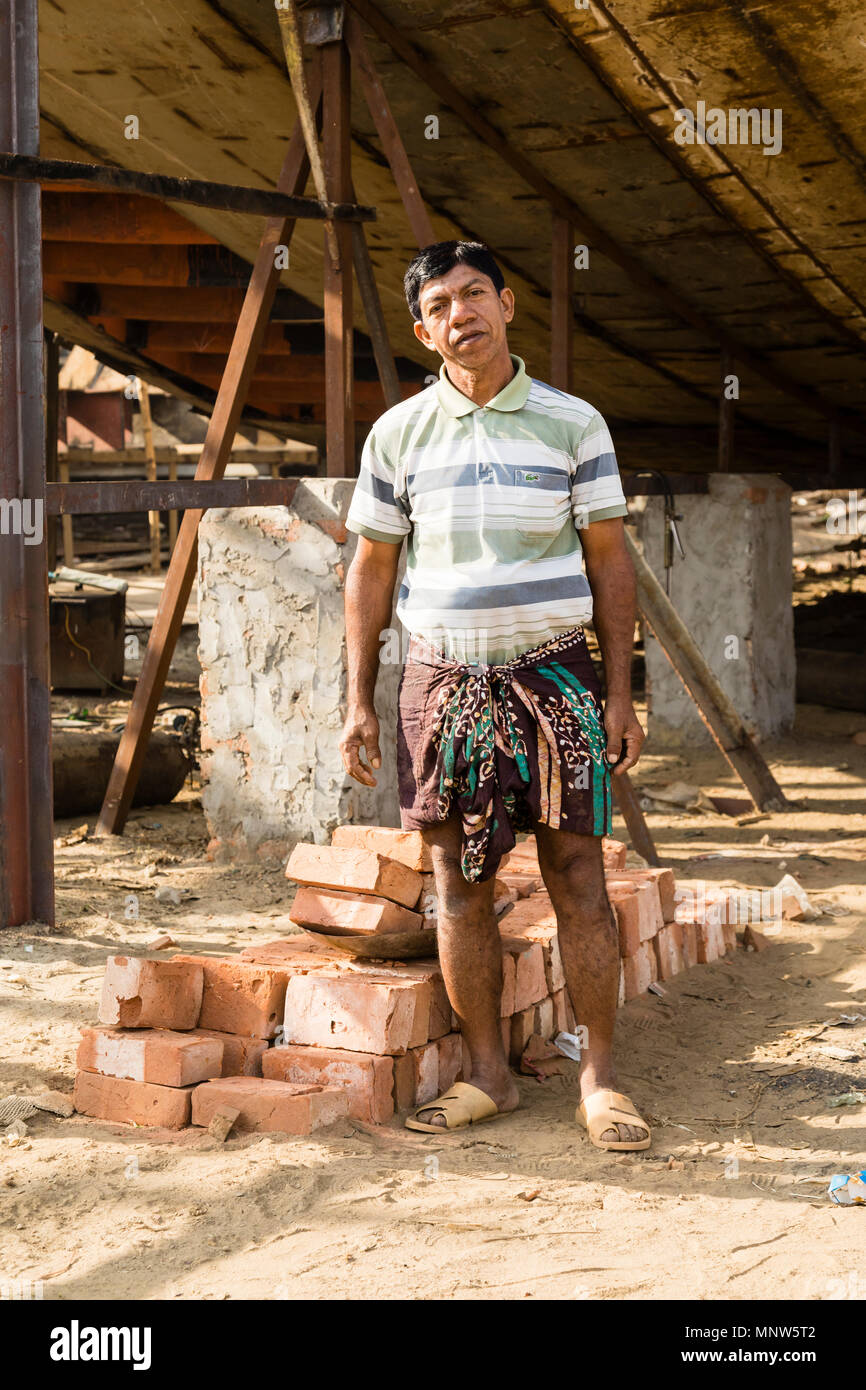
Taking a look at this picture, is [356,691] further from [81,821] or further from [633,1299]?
[81,821]

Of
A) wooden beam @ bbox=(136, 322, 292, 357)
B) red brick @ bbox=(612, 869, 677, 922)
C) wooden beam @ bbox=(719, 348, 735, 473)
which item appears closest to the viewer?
red brick @ bbox=(612, 869, 677, 922)

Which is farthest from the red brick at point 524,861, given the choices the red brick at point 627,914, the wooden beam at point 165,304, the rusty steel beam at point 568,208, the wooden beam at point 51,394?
the wooden beam at point 51,394

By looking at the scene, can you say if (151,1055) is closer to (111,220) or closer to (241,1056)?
(241,1056)

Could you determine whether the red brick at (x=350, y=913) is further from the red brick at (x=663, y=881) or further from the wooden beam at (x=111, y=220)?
the wooden beam at (x=111, y=220)

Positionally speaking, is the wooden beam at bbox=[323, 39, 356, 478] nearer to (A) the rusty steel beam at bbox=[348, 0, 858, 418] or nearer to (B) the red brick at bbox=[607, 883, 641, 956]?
(A) the rusty steel beam at bbox=[348, 0, 858, 418]

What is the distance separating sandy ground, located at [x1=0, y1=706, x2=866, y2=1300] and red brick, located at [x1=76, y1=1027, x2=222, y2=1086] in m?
0.12

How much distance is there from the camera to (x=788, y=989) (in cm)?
427

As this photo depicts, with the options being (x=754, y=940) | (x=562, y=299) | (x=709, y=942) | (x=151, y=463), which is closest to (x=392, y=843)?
(x=709, y=942)

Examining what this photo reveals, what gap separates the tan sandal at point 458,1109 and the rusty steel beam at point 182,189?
3074mm

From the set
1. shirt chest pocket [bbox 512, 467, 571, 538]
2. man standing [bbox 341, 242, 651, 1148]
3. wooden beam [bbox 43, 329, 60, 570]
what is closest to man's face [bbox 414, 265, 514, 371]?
man standing [bbox 341, 242, 651, 1148]

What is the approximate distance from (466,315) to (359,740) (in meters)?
0.99

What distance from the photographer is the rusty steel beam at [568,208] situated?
17.2 feet

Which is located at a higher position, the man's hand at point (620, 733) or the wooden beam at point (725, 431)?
the wooden beam at point (725, 431)

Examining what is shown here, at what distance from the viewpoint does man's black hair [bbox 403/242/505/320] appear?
9.93 ft
